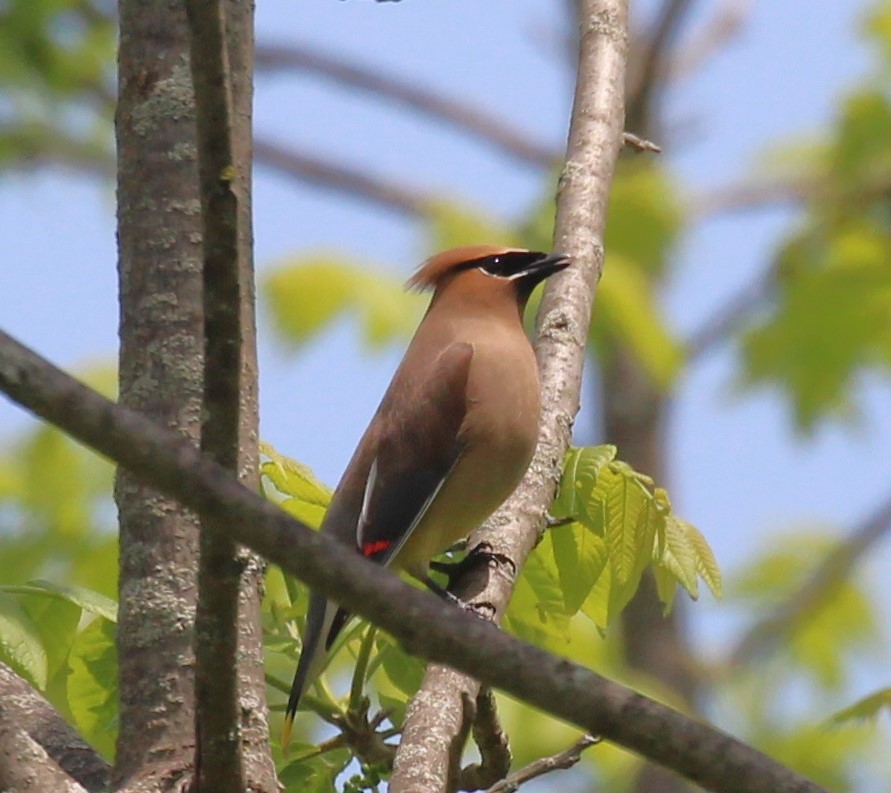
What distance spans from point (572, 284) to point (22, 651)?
1682mm

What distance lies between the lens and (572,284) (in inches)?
164

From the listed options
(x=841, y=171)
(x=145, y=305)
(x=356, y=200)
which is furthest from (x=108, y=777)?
(x=356, y=200)

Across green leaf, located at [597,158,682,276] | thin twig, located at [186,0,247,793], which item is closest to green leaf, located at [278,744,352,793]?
thin twig, located at [186,0,247,793]

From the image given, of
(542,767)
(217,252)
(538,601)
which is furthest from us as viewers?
(538,601)

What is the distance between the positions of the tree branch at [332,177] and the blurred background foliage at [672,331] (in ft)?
1.33

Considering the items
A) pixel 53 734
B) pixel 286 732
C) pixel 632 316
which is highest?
pixel 632 316

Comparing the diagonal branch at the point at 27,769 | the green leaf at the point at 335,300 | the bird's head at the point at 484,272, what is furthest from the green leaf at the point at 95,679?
the green leaf at the point at 335,300

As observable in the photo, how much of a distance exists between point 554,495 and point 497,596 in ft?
1.25

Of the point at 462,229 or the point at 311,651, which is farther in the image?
the point at 462,229

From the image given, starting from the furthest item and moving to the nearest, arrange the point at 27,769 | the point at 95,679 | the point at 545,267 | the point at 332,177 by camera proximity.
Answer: the point at 332,177 < the point at 545,267 < the point at 95,679 < the point at 27,769

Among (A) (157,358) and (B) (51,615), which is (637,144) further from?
(B) (51,615)

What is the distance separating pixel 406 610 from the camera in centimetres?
180

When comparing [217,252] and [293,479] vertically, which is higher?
[293,479]

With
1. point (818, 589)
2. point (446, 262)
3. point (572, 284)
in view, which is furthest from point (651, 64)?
point (572, 284)
